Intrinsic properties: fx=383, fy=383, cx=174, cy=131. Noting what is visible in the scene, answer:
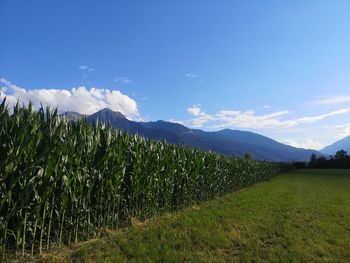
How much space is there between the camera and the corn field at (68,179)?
699 centimetres

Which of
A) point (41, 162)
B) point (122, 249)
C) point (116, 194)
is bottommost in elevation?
point (122, 249)

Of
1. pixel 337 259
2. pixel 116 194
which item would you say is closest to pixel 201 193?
pixel 116 194

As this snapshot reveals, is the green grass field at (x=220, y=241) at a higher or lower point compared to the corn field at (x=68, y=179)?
lower

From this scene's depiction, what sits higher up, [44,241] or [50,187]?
[50,187]

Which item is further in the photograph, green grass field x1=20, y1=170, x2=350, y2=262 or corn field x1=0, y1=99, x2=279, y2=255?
green grass field x1=20, y1=170, x2=350, y2=262

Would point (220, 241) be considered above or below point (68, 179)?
below

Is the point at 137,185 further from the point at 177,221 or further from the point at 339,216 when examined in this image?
the point at 339,216

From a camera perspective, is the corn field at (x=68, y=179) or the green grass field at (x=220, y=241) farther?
the green grass field at (x=220, y=241)

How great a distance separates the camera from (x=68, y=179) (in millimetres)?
8281

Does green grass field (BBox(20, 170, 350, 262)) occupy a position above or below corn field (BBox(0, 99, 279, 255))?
below

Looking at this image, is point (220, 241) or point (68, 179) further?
point (220, 241)

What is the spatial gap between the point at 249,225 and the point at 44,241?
22.4ft

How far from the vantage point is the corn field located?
22.9 ft

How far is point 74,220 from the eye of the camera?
29.2ft
